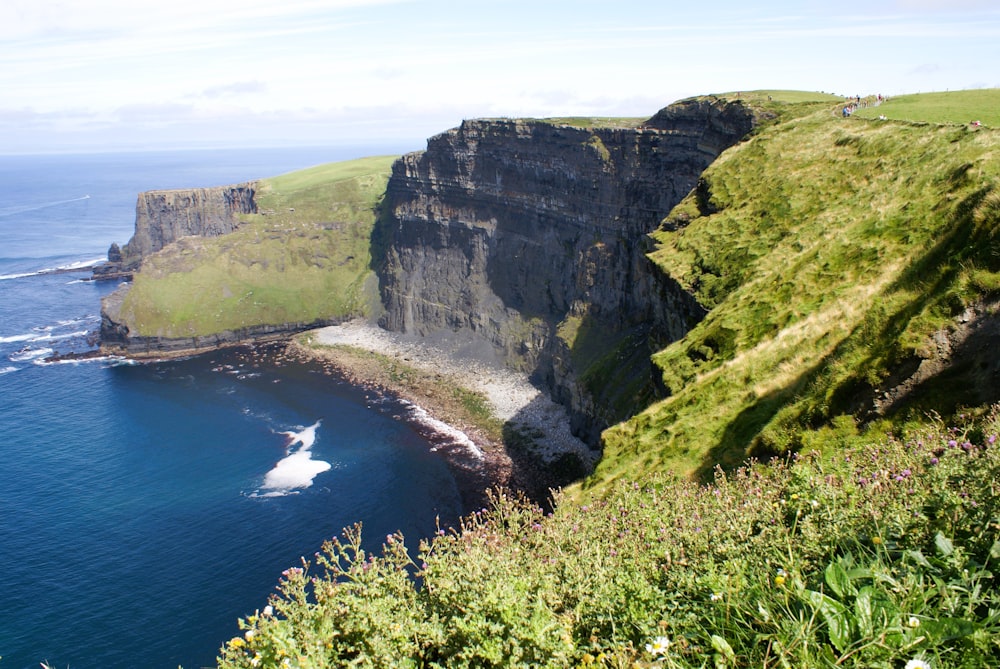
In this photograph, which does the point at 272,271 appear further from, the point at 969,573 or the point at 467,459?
the point at 969,573

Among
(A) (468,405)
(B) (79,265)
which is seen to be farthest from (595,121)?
(B) (79,265)

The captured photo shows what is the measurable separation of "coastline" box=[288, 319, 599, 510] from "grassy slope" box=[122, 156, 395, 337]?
10.8 metres

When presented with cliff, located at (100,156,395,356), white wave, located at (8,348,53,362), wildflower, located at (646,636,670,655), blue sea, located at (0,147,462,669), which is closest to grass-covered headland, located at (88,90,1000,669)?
wildflower, located at (646,636,670,655)

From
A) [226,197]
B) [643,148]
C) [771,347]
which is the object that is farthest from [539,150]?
[226,197]

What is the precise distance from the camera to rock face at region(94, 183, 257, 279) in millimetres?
169250

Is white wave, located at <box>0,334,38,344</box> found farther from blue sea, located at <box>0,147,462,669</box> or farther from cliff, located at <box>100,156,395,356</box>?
cliff, located at <box>100,156,395,356</box>

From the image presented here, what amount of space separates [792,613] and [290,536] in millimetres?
63027

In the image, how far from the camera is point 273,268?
14662 cm

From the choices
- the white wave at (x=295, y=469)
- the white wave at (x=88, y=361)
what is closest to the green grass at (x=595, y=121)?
the white wave at (x=295, y=469)

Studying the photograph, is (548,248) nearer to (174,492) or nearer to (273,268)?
(273,268)

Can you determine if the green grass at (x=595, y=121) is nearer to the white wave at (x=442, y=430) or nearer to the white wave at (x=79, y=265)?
the white wave at (x=442, y=430)

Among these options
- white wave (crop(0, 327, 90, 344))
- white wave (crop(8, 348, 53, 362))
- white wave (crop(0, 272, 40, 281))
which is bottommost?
white wave (crop(8, 348, 53, 362))

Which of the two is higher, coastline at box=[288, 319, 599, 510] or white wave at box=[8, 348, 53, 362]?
white wave at box=[8, 348, 53, 362]

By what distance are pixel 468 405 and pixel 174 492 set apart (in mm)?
38916
